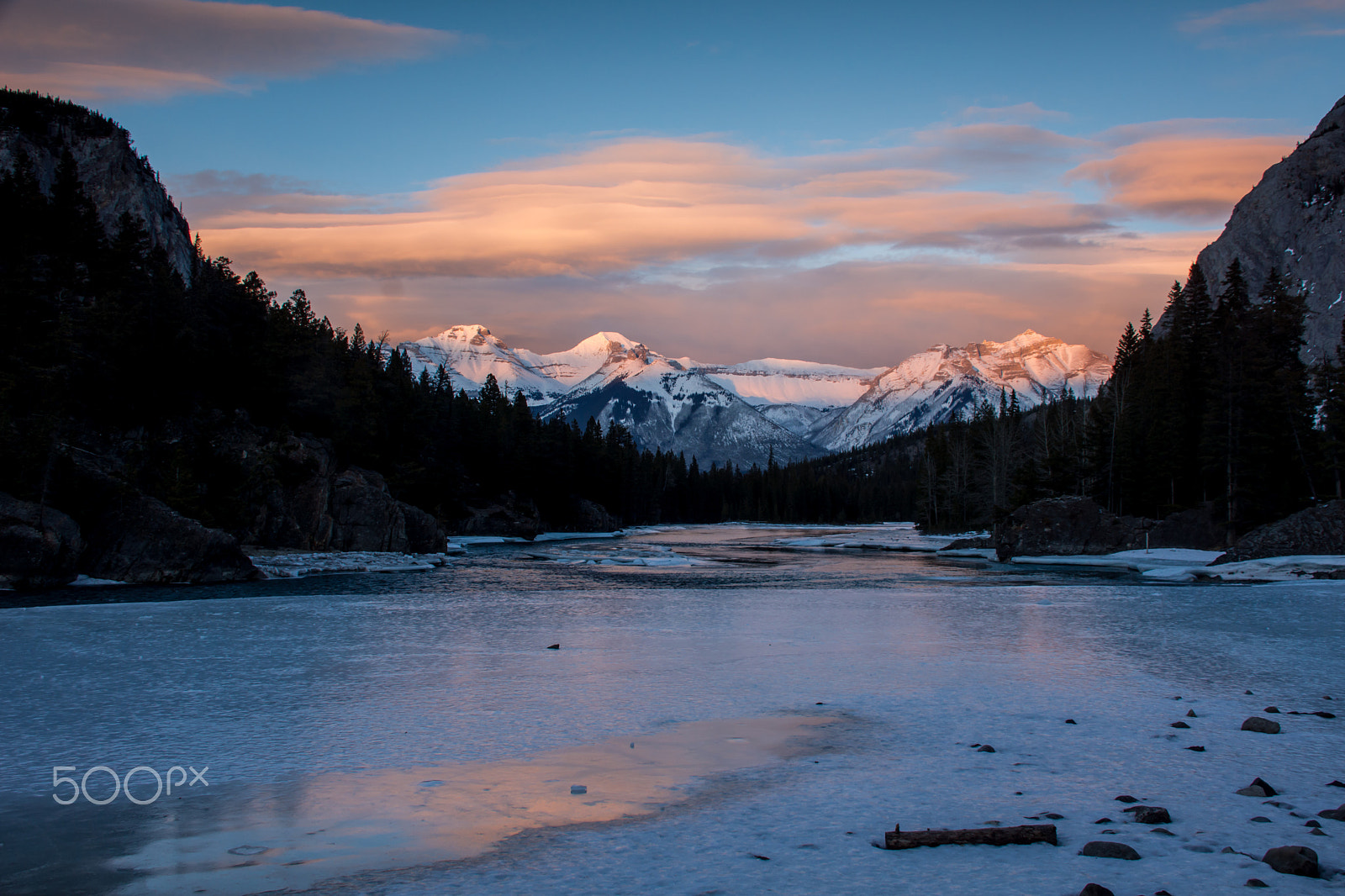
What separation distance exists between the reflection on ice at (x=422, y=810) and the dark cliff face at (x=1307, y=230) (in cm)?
12067

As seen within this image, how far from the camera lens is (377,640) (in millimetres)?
19938

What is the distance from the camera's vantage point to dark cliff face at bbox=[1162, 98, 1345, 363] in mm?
108562

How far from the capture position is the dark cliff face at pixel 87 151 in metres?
86.3

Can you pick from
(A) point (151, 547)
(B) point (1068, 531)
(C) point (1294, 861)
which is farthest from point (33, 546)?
(B) point (1068, 531)

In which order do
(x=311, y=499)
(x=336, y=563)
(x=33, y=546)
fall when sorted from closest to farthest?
(x=33, y=546) → (x=336, y=563) → (x=311, y=499)

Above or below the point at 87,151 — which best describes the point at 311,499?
below

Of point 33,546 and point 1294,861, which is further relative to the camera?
point 33,546

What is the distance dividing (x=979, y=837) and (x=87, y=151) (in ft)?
378

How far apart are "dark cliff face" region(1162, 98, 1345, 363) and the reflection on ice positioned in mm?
120667

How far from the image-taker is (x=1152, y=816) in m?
7.82

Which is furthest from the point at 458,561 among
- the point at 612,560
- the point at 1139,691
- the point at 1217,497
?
the point at 1217,497

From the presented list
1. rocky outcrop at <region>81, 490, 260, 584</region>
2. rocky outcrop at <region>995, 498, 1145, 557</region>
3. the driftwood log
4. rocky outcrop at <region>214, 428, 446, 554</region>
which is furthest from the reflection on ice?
rocky outcrop at <region>995, 498, 1145, 557</region>

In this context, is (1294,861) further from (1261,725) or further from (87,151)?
(87,151)

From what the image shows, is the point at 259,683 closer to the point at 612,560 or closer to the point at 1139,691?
the point at 1139,691
